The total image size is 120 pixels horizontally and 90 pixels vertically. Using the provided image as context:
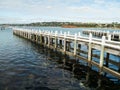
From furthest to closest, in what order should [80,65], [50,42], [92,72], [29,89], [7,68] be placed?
[50,42] → [80,65] → [7,68] → [92,72] → [29,89]

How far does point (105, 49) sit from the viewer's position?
1570 cm

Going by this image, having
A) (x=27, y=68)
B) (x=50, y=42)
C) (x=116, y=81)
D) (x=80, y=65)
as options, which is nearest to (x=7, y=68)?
(x=27, y=68)

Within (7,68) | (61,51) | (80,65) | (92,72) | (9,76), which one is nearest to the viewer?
(9,76)

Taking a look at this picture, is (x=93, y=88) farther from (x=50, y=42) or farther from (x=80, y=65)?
(x=50, y=42)

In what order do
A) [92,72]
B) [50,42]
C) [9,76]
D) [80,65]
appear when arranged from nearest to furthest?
[9,76] → [92,72] → [80,65] → [50,42]

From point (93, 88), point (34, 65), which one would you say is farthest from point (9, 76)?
point (93, 88)

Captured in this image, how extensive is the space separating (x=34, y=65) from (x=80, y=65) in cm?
453

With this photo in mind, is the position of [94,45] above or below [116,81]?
above

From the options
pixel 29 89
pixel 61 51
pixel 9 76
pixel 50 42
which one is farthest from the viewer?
pixel 50 42

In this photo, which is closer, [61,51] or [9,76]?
[9,76]

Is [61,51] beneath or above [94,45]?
beneath

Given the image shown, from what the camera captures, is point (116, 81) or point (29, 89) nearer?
point (29, 89)

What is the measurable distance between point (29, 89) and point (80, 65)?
7.90m

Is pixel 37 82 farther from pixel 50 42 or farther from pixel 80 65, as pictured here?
pixel 50 42
